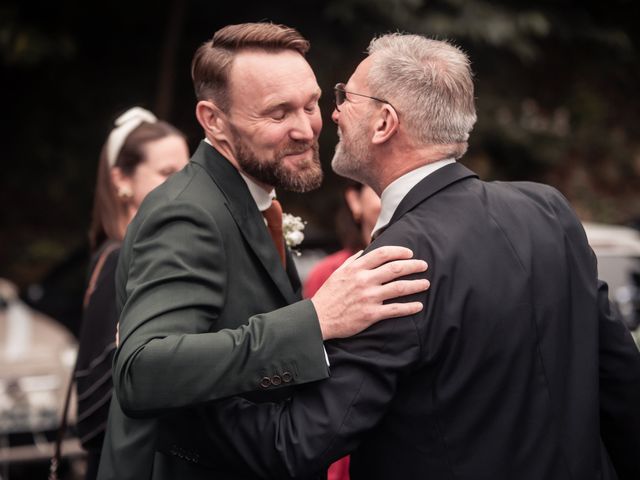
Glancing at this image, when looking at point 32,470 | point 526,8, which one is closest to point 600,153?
point 526,8

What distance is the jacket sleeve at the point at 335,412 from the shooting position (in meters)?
2.15

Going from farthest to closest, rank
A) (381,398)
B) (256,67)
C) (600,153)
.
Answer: (600,153) → (256,67) → (381,398)

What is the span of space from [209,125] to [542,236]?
1.03 m

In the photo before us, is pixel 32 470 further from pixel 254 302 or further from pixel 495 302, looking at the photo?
pixel 495 302

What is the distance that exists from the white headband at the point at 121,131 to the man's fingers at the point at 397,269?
2.00 metres

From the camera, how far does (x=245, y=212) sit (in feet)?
8.30

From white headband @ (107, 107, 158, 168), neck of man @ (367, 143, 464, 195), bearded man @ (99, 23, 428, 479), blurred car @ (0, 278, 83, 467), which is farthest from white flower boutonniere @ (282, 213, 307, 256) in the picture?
blurred car @ (0, 278, 83, 467)

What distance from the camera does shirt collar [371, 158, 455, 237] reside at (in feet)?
7.88

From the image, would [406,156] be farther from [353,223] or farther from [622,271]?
[622,271]

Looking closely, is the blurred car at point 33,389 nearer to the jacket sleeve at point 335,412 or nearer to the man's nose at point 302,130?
the man's nose at point 302,130

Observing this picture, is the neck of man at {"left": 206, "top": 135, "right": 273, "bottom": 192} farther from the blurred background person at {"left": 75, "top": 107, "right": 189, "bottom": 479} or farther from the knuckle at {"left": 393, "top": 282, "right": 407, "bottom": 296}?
the blurred background person at {"left": 75, "top": 107, "right": 189, "bottom": 479}

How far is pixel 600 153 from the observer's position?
16578 mm

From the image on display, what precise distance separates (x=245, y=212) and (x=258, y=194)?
17 centimetres

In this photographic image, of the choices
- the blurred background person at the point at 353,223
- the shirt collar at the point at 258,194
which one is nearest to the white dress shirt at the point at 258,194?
the shirt collar at the point at 258,194
